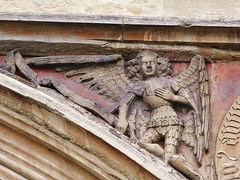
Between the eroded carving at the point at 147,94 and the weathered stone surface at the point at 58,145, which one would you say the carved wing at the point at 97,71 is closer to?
the eroded carving at the point at 147,94

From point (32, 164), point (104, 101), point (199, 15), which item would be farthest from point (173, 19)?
point (32, 164)

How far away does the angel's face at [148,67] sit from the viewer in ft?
16.4

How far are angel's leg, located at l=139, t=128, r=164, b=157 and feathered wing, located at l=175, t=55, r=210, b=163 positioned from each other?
0.44ft

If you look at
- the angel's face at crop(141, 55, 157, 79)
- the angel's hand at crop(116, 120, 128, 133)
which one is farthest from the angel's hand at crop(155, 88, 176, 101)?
the angel's hand at crop(116, 120, 128, 133)

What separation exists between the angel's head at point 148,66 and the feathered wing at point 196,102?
0.09 m

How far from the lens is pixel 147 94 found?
494cm

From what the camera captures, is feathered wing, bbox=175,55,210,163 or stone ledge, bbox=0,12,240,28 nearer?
feathered wing, bbox=175,55,210,163

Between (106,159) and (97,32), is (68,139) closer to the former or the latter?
(106,159)

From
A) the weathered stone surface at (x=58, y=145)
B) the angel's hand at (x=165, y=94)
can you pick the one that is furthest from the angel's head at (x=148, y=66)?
the weathered stone surface at (x=58, y=145)

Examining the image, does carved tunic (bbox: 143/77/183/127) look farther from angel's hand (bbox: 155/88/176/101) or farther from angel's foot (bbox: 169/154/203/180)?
angel's foot (bbox: 169/154/203/180)

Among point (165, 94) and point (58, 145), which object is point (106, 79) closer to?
point (165, 94)

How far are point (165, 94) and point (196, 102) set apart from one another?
0.16 m

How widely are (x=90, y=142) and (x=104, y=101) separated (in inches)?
11.4

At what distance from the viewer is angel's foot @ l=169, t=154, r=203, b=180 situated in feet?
15.5
